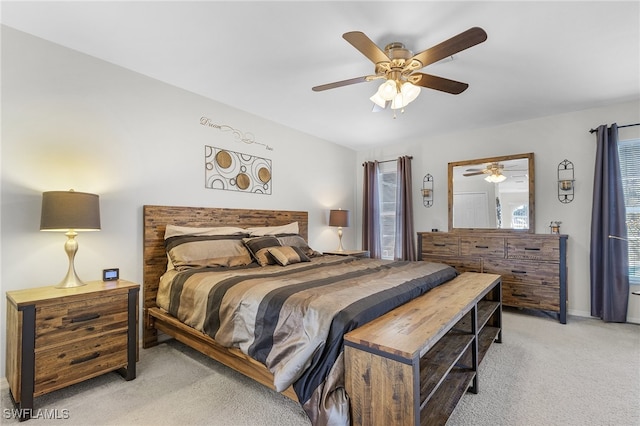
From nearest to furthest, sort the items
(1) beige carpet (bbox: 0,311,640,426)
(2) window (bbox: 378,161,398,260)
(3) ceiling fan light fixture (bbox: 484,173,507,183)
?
(1) beige carpet (bbox: 0,311,640,426), (3) ceiling fan light fixture (bbox: 484,173,507,183), (2) window (bbox: 378,161,398,260)

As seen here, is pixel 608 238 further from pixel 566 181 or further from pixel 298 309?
pixel 298 309

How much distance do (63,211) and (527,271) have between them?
15.4 ft

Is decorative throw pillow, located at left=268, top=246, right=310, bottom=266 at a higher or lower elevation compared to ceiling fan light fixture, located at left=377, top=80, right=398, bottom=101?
lower

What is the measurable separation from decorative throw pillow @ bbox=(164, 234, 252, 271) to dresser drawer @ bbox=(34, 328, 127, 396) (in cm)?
72

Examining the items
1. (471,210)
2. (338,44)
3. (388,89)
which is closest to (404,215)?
(471,210)

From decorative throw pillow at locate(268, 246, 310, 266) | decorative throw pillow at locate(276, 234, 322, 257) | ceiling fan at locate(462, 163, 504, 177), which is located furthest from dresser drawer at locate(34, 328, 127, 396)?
ceiling fan at locate(462, 163, 504, 177)

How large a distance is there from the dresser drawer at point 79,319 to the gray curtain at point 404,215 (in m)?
3.99

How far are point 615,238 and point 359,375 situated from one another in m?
3.76

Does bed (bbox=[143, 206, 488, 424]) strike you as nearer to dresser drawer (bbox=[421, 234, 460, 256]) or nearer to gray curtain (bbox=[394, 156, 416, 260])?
dresser drawer (bbox=[421, 234, 460, 256])

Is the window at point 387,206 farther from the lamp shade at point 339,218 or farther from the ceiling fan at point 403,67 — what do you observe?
the ceiling fan at point 403,67

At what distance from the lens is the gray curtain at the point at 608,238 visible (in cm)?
337

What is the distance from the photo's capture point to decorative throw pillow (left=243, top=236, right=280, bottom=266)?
309 centimetres

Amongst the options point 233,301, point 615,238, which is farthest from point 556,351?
point 233,301

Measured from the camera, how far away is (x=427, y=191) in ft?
16.1
